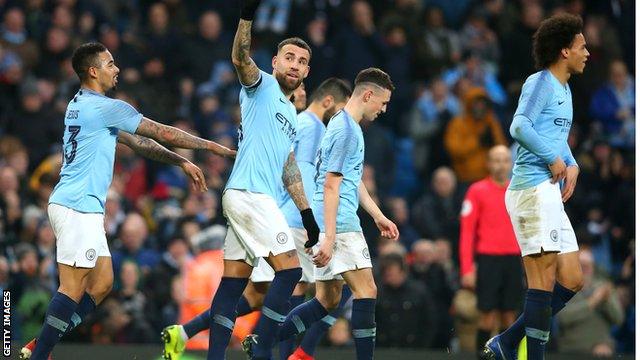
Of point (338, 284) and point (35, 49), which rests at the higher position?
point (35, 49)

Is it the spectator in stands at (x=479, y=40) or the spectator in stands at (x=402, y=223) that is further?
the spectator in stands at (x=479, y=40)

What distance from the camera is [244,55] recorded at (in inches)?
355

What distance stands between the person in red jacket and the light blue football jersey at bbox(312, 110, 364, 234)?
11.6 ft

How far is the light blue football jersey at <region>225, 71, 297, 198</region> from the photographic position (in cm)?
922

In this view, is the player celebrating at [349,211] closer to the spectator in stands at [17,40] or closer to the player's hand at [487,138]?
the player's hand at [487,138]

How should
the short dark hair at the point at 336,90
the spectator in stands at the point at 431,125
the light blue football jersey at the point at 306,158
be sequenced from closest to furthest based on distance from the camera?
the light blue football jersey at the point at 306,158 < the short dark hair at the point at 336,90 < the spectator in stands at the point at 431,125

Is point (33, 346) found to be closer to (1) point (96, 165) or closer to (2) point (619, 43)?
(1) point (96, 165)

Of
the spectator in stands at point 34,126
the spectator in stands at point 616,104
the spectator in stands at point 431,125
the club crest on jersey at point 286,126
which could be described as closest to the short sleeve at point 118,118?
the club crest on jersey at point 286,126

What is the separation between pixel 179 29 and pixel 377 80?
803cm

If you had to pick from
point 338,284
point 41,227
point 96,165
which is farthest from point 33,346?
point 41,227

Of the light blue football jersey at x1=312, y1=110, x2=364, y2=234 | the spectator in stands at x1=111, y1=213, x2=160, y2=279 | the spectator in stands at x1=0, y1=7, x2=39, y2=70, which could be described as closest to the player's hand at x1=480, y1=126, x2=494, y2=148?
the spectator in stands at x1=111, y1=213, x2=160, y2=279

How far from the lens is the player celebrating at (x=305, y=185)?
412 inches

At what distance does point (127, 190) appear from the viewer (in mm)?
15797

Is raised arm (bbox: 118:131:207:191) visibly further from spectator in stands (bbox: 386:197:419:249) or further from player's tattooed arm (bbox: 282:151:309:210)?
spectator in stands (bbox: 386:197:419:249)
